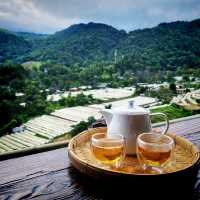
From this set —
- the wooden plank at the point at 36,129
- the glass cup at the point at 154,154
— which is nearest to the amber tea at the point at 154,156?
the glass cup at the point at 154,154

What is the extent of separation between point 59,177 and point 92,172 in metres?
0.10

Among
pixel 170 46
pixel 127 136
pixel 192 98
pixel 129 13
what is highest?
pixel 129 13

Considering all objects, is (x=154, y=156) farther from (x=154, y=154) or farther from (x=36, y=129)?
(x=36, y=129)

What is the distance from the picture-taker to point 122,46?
18.3 ft

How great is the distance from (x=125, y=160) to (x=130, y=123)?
92 mm

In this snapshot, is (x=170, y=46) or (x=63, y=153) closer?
(x=63, y=153)

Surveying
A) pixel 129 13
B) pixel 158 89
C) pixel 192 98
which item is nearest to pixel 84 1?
pixel 129 13

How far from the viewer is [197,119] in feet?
3.88

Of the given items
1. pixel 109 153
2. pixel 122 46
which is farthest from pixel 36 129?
pixel 109 153

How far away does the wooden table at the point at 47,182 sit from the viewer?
0.48 meters

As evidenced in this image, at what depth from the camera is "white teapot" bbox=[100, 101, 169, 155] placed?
0.59m

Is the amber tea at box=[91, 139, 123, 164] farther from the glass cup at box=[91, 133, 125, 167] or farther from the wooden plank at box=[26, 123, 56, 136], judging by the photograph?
the wooden plank at box=[26, 123, 56, 136]

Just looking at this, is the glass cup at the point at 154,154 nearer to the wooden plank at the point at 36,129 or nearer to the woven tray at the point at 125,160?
the woven tray at the point at 125,160

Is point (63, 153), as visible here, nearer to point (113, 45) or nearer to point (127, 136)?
point (127, 136)
